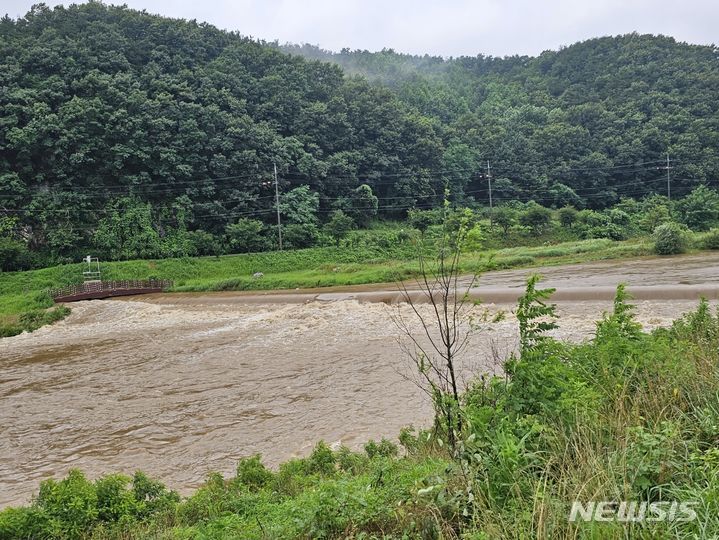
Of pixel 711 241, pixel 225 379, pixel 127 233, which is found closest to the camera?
pixel 225 379

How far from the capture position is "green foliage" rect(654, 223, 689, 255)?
29.9 metres

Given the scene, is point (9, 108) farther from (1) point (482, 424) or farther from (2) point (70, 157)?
(1) point (482, 424)

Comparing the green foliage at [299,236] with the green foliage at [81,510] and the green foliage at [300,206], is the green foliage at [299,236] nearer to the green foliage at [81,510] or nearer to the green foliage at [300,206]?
the green foliage at [300,206]

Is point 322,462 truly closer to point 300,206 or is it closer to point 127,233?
point 127,233

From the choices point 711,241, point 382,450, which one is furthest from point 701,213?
point 382,450

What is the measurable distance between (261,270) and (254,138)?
652 inches

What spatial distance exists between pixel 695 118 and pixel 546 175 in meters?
18.8

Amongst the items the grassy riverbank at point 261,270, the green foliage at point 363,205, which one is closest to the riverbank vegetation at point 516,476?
the grassy riverbank at point 261,270

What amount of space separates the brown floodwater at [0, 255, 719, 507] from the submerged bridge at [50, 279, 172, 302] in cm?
813

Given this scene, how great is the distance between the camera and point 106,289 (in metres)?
32.4

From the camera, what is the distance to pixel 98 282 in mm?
32469

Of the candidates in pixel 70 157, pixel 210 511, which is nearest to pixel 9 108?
pixel 70 157

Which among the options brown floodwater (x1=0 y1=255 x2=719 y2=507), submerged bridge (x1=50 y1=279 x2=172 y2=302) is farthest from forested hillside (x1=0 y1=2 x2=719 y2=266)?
brown floodwater (x1=0 y1=255 x2=719 y2=507)

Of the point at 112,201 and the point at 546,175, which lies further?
the point at 546,175
